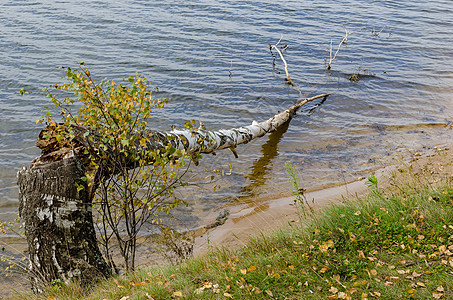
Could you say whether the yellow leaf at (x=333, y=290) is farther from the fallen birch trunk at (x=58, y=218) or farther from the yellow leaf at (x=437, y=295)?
the fallen birch trunk at (x=58, y=218)

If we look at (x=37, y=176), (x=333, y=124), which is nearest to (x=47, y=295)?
(x=37, y=176)

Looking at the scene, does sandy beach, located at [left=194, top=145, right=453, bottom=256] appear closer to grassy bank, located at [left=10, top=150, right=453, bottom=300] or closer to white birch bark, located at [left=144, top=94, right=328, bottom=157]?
white birch bark, located at [left=144, top=94, right=328, bottom=157]

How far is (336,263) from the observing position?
15.7 ft

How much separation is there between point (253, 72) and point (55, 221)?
11.7 metres

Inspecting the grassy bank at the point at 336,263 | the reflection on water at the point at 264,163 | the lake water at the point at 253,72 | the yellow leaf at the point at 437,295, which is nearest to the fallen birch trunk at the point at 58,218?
the grassy bank at the point at 336,263

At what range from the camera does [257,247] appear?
5336mm

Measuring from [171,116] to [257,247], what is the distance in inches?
310

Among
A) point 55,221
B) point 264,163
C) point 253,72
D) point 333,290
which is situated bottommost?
point 264,163

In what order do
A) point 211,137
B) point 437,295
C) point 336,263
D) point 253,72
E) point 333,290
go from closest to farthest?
point 437,295 < point 333,290 < point 336,263 < point 211,137 < point 253,72

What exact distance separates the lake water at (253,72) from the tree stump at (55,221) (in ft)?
10.8

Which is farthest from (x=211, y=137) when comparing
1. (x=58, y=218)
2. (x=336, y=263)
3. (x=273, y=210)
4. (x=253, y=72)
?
(x=253, y=72)

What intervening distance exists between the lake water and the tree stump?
3.28 meters

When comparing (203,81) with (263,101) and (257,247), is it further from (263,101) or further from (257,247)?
(257,247)

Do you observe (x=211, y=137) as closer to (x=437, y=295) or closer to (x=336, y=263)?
(x=336, y=263)
